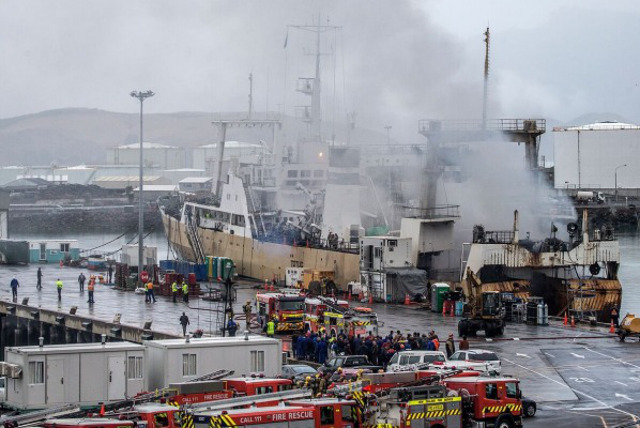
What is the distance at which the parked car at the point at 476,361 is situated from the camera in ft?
85.1

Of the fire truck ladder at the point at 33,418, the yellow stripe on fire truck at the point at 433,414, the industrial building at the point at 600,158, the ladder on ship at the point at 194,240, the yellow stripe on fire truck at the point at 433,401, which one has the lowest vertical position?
the fire truck ladder at the point at 33,418

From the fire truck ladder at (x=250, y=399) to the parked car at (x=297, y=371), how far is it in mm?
2957

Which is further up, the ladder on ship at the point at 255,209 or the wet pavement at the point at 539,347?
the ladder on ship at the point at 255,209

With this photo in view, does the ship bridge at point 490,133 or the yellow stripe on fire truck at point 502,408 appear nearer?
the yellow stripe on fire truck at point 502,408

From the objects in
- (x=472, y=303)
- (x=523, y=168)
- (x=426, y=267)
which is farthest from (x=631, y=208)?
(x=472, y=303)

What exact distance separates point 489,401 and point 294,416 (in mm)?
4145

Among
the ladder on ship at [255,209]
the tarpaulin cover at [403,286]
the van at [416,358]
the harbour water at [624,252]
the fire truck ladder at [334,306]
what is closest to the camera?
the van at [416,358]

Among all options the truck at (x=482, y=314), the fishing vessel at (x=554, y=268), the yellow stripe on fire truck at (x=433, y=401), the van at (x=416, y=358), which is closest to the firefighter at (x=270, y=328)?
the truck at (x=482, y=314)

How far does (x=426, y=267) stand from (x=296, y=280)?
17.0 ft

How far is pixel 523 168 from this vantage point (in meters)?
58.6

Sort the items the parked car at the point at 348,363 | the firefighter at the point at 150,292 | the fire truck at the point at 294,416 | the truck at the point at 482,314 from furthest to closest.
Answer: the firefighter at the point at 150,292 < the truck at the point at 482,314 < the parked car at the point at 348,363 < the fire truck at the point at 294,416

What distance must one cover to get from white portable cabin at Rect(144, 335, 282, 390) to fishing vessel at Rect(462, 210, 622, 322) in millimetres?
16350

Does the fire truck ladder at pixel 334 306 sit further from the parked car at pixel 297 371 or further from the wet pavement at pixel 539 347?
the parked car at pixel 297 371

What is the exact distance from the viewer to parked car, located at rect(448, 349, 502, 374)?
1022 inches
